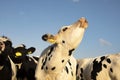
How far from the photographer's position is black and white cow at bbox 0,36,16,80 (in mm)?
10820

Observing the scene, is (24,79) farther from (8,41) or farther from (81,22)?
(81,22)

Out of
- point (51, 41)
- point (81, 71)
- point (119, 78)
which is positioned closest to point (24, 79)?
point (51, 41)

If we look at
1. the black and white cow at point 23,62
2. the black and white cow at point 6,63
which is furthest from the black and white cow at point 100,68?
the black and white cow at point 6,63

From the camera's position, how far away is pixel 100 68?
16.3 meters

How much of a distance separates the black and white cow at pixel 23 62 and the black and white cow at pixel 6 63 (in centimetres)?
25

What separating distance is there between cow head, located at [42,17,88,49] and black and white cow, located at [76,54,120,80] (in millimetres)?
5737

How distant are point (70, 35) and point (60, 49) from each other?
534 millimetres

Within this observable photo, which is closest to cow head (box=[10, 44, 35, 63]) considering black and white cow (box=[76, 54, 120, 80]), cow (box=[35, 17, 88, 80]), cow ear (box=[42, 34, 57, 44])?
cow (box=[35, 17, 88, 80])

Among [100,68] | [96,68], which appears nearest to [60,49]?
[100,68]

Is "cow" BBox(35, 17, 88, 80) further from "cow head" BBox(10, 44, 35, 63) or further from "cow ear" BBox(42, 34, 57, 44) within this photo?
"cow head" BBox(10, 44, 35, 63)

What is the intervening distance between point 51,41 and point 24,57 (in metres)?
1.96

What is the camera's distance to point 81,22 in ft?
33.2

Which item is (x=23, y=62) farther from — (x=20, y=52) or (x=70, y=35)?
(x=70, y=35)

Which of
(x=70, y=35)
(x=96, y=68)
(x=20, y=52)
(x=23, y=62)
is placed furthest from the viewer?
(x=96, y=68)
